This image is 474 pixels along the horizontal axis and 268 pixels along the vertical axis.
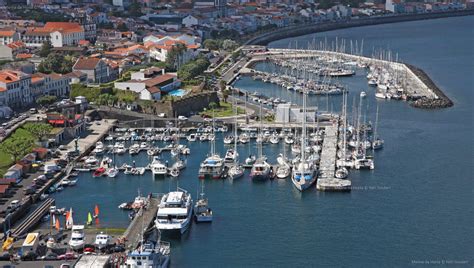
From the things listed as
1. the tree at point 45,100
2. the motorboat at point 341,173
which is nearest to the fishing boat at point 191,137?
the motorboat at point 341,173

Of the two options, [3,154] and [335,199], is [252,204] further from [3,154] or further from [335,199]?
[3,154]

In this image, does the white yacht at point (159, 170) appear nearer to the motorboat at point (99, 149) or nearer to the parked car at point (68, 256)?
the motorboat at point (99, 149)

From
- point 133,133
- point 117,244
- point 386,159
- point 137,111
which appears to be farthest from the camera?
point 137,111

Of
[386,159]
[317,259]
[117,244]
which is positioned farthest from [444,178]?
[117,244]

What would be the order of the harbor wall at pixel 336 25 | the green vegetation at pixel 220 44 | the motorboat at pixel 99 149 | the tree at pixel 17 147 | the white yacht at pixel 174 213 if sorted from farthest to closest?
the harbor wall at pixel 336 25 < the green vegetation at pixel 220 44 < the motorboat at pixel 99 149 < the tree at pixel 17 147 < the white yacht at pixel 174 213

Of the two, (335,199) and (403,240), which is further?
(335,199)

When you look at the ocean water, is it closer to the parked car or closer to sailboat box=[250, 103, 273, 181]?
sailboat box=[250, 103, 273, 181]

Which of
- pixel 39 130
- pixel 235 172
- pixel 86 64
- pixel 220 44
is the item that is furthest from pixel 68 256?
pixel 220 44
